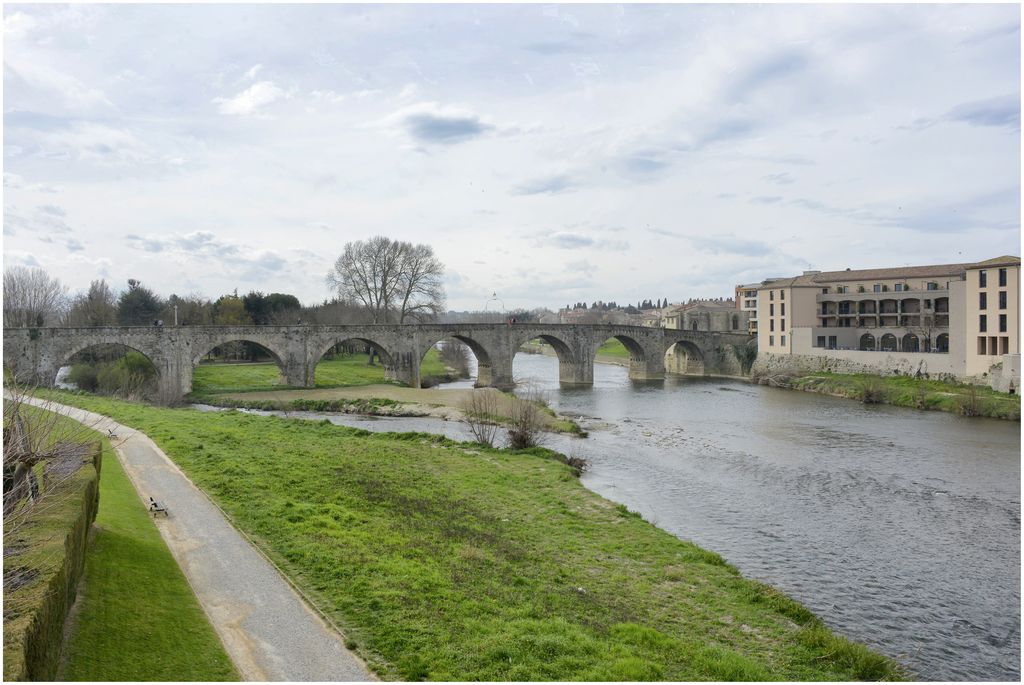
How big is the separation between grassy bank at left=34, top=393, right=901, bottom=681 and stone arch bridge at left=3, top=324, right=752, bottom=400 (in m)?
28.9

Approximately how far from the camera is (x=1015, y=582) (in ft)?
56.7

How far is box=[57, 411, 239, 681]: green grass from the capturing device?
9805mm

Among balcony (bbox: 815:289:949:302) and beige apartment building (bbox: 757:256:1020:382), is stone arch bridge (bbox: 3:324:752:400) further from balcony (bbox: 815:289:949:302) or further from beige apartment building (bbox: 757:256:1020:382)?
balcony (bbox: 815:289:949:302)

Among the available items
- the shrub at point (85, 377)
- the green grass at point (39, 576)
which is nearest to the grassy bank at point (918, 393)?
the green grass at point (39, 576)

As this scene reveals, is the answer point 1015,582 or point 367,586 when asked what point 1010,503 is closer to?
point 1015,582

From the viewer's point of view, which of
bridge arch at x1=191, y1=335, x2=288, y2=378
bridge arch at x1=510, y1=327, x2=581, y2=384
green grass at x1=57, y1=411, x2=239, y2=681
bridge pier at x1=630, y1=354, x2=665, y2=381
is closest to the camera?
green grass at x1=57, y1=411, x2=239, y2=681

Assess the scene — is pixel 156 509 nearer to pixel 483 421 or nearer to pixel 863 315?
pixel 483 421

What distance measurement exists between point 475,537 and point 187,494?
26.5 feet

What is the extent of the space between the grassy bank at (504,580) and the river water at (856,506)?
5.76 feet

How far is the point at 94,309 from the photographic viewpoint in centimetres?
7312

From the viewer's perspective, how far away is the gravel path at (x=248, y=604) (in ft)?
34.4

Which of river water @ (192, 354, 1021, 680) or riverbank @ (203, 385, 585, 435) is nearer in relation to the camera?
river water @ (192, 354, 1021, 680)

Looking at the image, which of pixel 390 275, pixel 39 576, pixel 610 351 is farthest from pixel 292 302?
pixel 39 576

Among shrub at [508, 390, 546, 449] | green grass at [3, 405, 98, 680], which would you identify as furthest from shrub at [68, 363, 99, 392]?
green grass at [3, 405, 98, 680]
